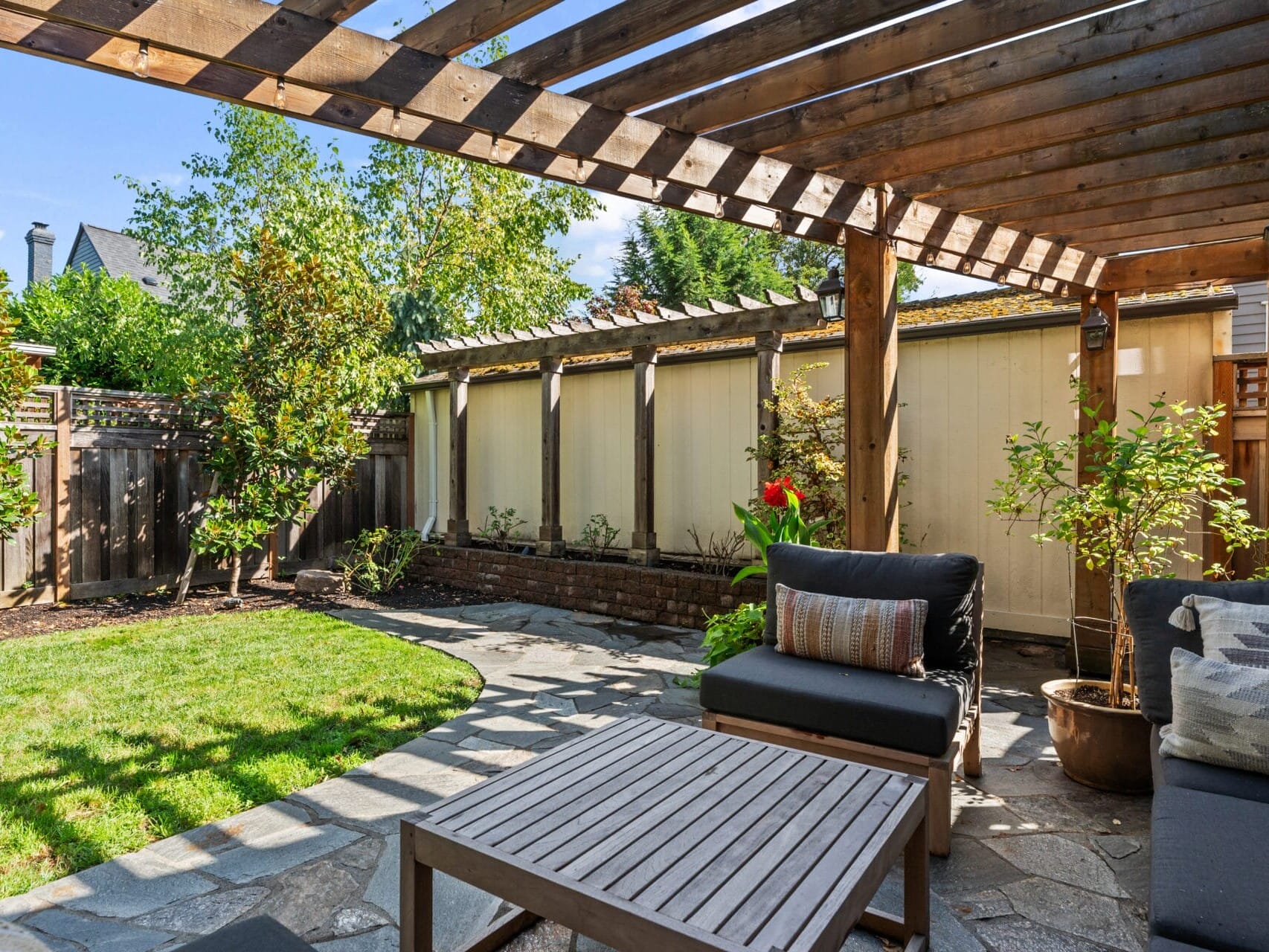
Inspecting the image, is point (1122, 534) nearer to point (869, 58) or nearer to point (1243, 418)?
point (869, 58)

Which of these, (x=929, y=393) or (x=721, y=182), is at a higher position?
(x=721, y=182)

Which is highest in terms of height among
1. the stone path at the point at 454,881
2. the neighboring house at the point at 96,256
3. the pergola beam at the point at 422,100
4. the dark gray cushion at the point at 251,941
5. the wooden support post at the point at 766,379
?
the neighboring house at the point at 96,256

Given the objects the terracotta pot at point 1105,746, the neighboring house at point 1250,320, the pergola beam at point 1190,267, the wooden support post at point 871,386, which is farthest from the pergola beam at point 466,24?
the neighboring house at point 1250,320

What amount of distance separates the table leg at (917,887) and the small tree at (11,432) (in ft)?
20.4

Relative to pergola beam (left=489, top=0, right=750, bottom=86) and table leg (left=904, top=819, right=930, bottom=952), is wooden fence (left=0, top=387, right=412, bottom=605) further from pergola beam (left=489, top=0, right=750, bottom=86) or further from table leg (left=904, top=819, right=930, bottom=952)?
table leg (left=904, top=819, right=930, bottom=952)

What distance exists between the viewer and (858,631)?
299 cm

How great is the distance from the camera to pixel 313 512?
7645 millimetres

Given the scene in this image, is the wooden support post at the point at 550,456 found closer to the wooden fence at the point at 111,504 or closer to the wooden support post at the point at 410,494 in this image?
the wooden support post at the point at 410,494

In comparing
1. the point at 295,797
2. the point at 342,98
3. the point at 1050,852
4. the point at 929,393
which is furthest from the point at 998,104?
the point at 295,797

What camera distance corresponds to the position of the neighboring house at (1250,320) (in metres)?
7.12

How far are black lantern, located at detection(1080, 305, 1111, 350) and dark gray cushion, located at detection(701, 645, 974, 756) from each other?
2633 mm

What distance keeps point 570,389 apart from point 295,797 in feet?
17.5

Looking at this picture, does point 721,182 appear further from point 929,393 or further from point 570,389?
point 570,389

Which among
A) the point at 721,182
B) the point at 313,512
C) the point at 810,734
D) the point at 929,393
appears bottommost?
the point at 810,734
